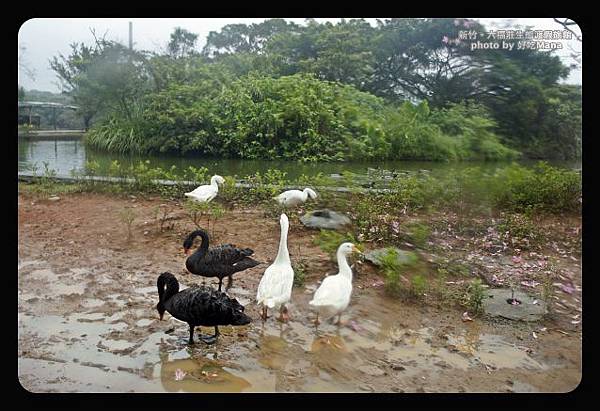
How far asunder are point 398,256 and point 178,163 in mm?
3158

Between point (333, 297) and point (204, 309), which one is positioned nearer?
point (204, 309)

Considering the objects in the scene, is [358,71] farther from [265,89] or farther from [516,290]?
[516,290]

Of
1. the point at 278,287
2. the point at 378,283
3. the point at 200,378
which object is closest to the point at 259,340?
the point at 278,287

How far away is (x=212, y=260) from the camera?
3.98 meters

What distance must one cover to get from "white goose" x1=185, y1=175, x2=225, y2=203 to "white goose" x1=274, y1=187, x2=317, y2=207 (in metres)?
0.76

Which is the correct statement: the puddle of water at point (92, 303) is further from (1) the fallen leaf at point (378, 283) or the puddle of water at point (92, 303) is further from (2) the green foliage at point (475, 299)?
(2) the green foliage at point (475, 299)

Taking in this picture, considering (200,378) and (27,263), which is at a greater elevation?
(27,263)

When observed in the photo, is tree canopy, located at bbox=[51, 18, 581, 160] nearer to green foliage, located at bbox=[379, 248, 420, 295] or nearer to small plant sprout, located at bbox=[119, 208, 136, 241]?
small plant sprout, located at bbox=[119, 208, 136, 241]

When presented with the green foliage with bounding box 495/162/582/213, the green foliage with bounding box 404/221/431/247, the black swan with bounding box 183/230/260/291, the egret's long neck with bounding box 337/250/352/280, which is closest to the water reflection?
the black swan with bounding box 183/230/260/291

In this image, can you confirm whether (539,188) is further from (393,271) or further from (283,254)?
(283,254)

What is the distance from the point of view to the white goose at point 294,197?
556 cm

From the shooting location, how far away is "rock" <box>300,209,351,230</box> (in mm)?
5070

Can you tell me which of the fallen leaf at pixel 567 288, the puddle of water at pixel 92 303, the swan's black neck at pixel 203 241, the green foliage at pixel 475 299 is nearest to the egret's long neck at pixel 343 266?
the green foliage at pixel 475 299

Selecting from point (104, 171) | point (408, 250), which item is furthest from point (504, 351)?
point (104, 171)
